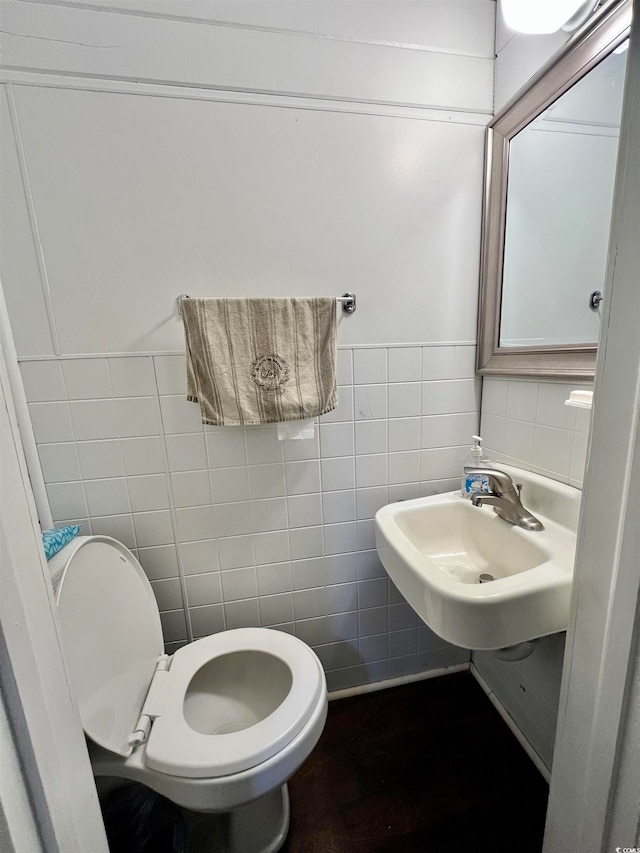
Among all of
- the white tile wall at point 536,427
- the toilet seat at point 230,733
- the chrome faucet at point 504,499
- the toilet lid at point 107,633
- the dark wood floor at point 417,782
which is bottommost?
the dark wood floor at point 417,782

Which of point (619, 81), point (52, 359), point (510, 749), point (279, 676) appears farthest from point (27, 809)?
point (619, 81)

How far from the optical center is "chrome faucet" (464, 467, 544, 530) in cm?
87

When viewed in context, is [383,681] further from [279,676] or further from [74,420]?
[74,420]

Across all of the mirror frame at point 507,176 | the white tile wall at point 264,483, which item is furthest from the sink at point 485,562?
the mirror frame at point 507,176

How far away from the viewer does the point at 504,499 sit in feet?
2.92

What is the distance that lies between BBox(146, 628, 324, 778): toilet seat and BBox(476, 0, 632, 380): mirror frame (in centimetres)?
97

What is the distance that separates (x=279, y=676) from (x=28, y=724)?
29.7 inches

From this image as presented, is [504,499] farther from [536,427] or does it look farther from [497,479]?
[536,427]

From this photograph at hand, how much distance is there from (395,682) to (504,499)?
0.87 metres

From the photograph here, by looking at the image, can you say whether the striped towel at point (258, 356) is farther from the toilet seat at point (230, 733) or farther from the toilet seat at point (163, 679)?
the toilet seat at point (230, 733)

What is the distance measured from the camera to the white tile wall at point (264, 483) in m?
0.92

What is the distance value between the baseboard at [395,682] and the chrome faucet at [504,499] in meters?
0.79

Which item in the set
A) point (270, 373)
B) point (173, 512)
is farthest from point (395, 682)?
point (270, 373)

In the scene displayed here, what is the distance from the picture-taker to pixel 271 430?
1012 millimetres
